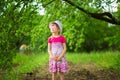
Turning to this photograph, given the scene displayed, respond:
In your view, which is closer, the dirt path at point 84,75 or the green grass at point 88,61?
the dirt path at point 84,75

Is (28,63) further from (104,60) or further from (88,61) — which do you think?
(104,60)

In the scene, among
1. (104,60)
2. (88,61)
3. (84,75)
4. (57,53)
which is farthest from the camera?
(88,61)

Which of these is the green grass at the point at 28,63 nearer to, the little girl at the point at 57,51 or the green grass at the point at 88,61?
the green grass at the point at 88,61

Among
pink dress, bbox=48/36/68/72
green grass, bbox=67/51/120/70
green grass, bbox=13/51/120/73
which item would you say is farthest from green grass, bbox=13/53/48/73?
pink dress, bbox=48/36/68/72

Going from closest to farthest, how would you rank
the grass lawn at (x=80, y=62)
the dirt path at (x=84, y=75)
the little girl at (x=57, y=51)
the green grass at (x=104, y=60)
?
the little girl at (x=57, y=51), the dirt path at (x=84, y=75), the grass lawn at (x=80, y=62), the green grass at (x=104, y=60)

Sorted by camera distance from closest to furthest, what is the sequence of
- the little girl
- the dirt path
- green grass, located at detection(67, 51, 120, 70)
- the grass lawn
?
the little girl → the dirt path → the grass lawn → green grass, located at detection(67, 51, 120, 70)

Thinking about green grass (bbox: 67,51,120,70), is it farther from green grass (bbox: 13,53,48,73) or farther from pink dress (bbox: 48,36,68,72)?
pink dress (bbox: 48,36,68,72)

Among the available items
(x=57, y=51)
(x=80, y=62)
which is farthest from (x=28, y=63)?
(x=57, y=51)

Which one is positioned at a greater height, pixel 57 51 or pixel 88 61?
pixel 57 51

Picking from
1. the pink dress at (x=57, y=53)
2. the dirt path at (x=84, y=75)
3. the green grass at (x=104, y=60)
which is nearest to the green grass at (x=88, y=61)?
the green grass at (x=104, y=60)

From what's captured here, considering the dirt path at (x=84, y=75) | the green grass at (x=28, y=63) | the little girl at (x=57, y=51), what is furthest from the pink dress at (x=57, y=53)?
the green grass at (x=28, y=63)

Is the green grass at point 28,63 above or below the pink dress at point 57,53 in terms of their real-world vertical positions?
below

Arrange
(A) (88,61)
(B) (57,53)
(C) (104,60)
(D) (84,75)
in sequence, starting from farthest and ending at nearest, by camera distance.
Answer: (A) (88,61) < (C) (104,60) < (D) (84,75) < (B) (57,53)

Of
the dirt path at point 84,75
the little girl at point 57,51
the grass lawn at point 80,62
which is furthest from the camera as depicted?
the grass lawn at point 80,62
